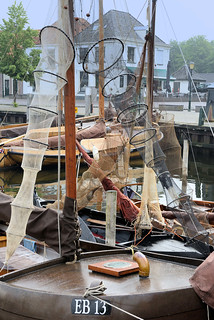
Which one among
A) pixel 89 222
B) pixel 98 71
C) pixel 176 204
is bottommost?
pixel 89 222

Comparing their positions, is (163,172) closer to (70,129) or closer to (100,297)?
(70,129)

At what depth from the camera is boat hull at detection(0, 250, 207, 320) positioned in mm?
6980

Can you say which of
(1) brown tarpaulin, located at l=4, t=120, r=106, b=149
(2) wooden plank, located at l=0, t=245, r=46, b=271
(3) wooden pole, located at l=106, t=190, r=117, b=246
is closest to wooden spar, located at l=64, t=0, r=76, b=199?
(2) wooden plank, located at l=0, t=245, r=46, b=271

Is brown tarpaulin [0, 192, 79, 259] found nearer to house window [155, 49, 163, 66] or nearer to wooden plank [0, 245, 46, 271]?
wooden plank [0, 245, 46, 271]

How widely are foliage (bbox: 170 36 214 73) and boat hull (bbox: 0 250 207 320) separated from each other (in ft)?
367

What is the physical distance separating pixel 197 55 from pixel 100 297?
13971 cm

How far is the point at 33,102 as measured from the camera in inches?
330

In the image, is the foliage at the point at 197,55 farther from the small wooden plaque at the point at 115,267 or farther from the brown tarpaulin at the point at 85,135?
the small wooden plaque at the point at 115,267

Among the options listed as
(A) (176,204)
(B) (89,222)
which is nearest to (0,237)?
(B) (89,222)

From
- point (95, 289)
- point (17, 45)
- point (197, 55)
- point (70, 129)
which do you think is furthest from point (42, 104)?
point (197, 55)

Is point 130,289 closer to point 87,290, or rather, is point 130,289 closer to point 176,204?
point 87,290

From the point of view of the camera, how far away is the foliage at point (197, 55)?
12276 cm

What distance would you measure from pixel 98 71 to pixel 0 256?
5.89m

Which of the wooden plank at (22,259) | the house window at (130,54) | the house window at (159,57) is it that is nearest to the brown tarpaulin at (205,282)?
the wooden plank at (22,259)
